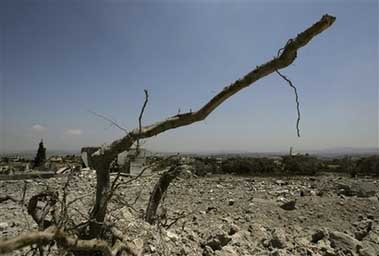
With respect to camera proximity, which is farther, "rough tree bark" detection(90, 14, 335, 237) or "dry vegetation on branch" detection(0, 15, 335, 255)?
"rough tree bark" detection(90, 14, 335, 237)

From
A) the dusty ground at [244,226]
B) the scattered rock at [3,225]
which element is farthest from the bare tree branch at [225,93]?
the scattered rock at [3,225]

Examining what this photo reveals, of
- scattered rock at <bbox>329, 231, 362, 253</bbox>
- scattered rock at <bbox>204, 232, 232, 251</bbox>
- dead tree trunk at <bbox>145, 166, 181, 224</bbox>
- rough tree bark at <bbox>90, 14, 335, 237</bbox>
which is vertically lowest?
scattered rock at <bbox>329, 231, 362, 253</bbox>

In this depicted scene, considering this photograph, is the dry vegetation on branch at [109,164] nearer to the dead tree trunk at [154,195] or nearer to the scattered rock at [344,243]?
the dead tree trunk at [154,195]

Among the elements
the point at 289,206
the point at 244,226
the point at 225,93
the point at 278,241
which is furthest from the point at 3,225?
the point at 289,206

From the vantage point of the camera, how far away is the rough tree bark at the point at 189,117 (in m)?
1.97

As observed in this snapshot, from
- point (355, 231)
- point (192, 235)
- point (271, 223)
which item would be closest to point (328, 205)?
point (355, 231)

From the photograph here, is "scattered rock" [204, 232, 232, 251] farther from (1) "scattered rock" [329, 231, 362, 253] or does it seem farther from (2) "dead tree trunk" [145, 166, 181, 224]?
(1) "scattered rock" [329, 231, 362, 253]

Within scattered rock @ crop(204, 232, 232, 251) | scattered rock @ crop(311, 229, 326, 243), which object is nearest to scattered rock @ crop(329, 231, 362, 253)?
scattered rock @ crop(311, 229, 326, 243)

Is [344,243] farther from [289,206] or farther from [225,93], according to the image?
[225,93]

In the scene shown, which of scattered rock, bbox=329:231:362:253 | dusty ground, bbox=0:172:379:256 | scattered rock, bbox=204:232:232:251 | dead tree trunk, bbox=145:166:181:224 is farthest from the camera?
A: scattered rock, bbox=329:231:362:253

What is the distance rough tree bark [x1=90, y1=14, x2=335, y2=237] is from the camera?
1973mm

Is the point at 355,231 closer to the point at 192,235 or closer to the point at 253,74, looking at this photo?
the point at 192,235

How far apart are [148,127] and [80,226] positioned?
0.89 m

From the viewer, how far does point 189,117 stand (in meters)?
2.29
